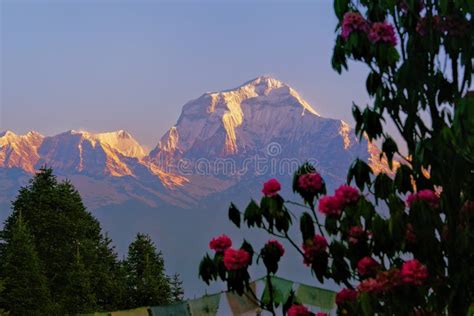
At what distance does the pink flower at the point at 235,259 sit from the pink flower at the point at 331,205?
107 cm

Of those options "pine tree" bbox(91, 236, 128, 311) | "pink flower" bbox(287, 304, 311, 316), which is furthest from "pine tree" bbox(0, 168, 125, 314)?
"pink flower" bbox(287, 304, 311, 316)

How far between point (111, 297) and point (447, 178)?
2371cm

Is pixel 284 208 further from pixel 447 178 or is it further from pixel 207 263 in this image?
pixel 447 178

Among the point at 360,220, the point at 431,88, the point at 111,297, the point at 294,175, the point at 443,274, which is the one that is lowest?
the point at 443,274

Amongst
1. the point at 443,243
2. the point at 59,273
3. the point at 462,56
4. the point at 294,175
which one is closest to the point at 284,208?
the point at 294,175

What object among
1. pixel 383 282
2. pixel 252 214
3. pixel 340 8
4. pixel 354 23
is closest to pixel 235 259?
pixel 252 214

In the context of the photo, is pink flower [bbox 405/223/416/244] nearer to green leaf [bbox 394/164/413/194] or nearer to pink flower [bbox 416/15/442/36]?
green leaf [bbox 394/164/413/194]

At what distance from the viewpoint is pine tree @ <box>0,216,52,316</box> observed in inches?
1071

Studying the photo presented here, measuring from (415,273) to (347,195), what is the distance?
4.67ft

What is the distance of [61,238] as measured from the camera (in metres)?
30.7

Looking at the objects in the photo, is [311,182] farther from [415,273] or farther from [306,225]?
[415,273]

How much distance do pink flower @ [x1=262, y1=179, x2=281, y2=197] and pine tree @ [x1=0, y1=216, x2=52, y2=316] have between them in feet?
62.1

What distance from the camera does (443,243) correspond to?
9.49 meters

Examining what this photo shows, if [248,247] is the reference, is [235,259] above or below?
below
